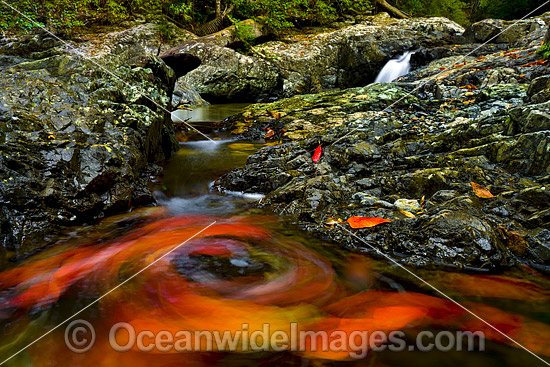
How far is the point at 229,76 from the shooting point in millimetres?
13125

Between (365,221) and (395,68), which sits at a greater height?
(395,68)

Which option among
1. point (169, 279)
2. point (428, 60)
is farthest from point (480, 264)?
point (428, 60)

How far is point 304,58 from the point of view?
609 inches

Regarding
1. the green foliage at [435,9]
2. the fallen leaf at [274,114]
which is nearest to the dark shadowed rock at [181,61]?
the fallen leaf at [274,114]

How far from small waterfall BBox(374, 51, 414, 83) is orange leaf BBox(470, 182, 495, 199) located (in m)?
10.6

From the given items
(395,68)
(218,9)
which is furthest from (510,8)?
(218,9)

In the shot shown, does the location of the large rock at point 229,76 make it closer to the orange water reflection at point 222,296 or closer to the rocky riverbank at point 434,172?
the rocky riverbank at point 434,172

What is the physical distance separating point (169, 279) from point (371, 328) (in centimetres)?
153

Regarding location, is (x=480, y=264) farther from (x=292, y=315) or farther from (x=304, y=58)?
(x=304, y=58)

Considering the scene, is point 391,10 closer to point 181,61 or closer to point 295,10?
→ point 295,10

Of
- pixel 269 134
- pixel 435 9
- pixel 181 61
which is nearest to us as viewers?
pixel 269 134

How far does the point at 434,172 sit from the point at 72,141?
4.58 m

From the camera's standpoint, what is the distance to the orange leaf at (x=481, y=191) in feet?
11.0

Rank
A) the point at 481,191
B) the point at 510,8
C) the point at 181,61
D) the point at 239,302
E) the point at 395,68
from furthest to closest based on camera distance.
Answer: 1. the point at 510,8
2. the point at 395,68
3. the point at 181,61
4. the point at 481,191
5. the point at 239,302
